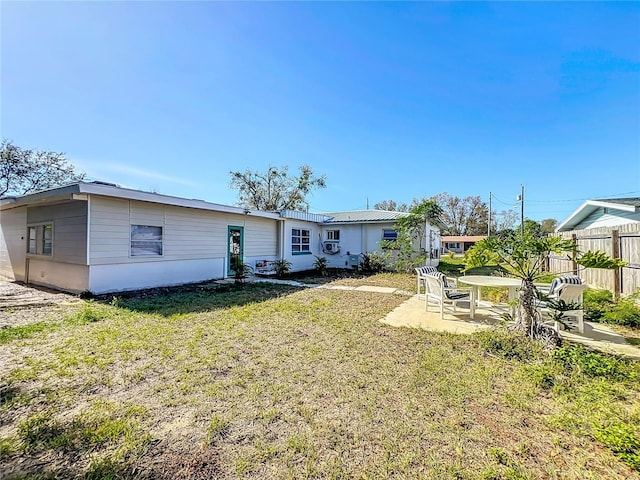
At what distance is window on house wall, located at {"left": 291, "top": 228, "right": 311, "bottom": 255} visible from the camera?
14.6 metres

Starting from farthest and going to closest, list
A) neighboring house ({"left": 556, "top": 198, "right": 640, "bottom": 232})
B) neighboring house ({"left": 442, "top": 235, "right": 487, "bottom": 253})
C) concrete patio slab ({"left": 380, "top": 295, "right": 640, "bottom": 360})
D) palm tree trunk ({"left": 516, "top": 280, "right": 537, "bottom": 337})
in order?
neighboring house ({"left": 442, "top": 235, "right": 487, "bottom": 253}), neighboring house ({"left": 556, "top": 198, "right": 640, "bottom": 232}), palm tree trunk ({"left": 516, "top": 280, "right": 537, "bottom": 337}), concrete patio slab ({"left": 380, "top": 295, "right": 640, "bottom": 360})

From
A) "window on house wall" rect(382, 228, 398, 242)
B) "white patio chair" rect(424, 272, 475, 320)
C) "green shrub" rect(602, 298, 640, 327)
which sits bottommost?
"green shrub" rect(602, 298, 640, 327)

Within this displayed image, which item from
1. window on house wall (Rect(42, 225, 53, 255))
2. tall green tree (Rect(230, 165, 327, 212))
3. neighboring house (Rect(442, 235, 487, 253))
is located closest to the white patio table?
window on house wall (Rect(42, 225, 53, 255))

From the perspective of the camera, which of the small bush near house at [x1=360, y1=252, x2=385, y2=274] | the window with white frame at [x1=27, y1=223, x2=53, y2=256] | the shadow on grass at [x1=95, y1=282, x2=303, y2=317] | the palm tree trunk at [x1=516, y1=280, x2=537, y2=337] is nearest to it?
the palm tree trunk at [x1=516, y1=280, x2=537, y2=337]

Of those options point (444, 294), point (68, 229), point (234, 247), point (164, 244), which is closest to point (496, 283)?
point (444, 294)

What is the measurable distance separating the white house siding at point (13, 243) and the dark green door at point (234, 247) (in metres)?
7.07

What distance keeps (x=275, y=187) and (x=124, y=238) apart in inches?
819

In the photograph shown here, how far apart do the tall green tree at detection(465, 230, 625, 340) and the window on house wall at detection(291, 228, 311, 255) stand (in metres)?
10.7

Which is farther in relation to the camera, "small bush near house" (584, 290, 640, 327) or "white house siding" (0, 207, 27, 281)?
"white house siding" (0, 207, 27, 281)

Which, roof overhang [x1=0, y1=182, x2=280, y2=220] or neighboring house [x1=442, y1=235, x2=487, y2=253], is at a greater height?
roof overhang [x1=0, y1=182, x2=280, y2=220]

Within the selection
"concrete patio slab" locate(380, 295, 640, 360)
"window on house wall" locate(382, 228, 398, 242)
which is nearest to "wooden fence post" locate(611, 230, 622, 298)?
"concrete patio slab" locate(380, 295, 640, 360)

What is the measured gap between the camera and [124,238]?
26.6 feet

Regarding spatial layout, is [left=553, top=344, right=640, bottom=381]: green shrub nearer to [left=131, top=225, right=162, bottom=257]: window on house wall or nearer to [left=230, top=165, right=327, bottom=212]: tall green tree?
[left=131, top=225, right=162, bottom=257]: window on house wall

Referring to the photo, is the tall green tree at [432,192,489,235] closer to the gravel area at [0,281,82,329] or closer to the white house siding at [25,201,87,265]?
the white house siding at [25,201,87,265]
